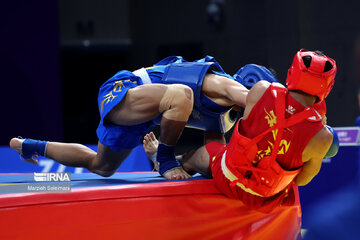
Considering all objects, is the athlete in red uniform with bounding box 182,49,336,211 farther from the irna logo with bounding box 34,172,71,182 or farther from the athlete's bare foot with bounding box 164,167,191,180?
the irna logo with bounding box 34,172,71,182

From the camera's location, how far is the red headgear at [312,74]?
148 centimetres

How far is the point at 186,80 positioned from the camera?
2.02m

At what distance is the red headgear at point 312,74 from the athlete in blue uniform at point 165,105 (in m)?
0.36

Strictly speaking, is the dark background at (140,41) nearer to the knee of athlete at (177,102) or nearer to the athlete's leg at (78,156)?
the athlete's leg at (78,156)

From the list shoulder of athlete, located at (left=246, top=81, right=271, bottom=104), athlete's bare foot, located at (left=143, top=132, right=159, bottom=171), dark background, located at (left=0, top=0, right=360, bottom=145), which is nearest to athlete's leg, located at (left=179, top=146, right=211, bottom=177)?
athlete's bare foot, located at (left=143, top=132, right=159, bottom=171)

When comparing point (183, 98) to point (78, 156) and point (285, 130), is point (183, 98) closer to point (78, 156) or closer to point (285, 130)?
point (285, 130)

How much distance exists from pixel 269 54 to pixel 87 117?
2.05m

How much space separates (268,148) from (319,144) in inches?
6.4

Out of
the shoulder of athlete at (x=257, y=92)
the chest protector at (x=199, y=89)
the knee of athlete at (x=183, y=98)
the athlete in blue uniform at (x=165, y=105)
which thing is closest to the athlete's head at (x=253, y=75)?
the athlete in blue uniform at (x=165, y=105)

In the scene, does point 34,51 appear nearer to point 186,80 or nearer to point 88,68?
point 88,68

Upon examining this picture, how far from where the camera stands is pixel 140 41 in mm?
5105

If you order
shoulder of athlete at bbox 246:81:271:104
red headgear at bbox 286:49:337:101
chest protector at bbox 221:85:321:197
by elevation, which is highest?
red headgear at bbox 286:49:337:101

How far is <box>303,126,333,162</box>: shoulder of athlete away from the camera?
155 cm

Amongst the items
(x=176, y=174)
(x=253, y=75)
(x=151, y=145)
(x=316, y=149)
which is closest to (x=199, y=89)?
(x=253, y=75)
